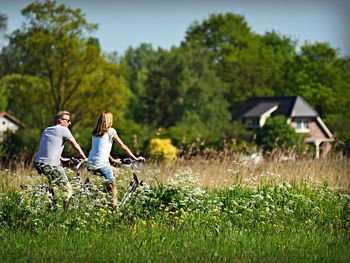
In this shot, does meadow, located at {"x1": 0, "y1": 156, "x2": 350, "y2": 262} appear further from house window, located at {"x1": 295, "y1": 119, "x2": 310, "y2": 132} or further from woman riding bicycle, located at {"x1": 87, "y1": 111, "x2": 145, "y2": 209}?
house window, located at {"x1": 295, "y1": 119, "x2": 310, "y2": 132}

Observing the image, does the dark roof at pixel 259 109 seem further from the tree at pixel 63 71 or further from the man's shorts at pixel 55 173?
the man's shorts at pixel 55 173

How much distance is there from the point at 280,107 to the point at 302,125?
9.52 ft

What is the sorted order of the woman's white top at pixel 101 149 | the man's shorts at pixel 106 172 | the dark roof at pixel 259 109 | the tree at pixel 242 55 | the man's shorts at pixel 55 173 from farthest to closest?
the tree at pixel 242 55 < the dark roof at pixel 259 109 < the woman's white top at pixel 101 149 < the man's shorts at pixel 106 172 < the man's shorts at pixel 55 173

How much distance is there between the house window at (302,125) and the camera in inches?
2714

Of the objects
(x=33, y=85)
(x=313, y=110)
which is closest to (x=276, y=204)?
(x=33, y=85)

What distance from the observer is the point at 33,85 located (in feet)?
162

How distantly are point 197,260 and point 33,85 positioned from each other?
140 feet

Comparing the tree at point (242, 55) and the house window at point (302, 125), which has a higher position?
the tree at point (242, 55)

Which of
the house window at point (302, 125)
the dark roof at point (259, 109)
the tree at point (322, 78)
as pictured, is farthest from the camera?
the tree at point (322, 78)

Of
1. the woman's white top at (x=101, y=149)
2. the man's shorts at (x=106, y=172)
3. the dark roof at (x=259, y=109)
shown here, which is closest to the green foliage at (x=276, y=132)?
the dark roof at (x=259, y=109)

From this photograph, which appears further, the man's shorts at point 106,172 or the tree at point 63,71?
the tree at point 63,71

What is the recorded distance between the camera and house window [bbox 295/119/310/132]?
68.9 meters

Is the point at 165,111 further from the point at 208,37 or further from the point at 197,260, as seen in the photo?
the point at 197,260

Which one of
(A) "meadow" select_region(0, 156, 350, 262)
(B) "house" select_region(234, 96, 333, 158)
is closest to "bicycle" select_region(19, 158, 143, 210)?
(A) "meadow" select_region(0, 156, 350, 262)
